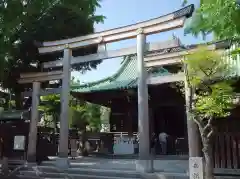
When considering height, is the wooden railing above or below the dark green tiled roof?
below

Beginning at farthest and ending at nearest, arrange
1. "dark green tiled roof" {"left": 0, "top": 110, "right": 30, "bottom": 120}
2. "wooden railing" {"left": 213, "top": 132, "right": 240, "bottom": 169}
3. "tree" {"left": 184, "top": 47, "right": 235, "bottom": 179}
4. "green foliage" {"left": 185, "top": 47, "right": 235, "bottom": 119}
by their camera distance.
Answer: "dark green tiled roof" {"left": 0, "top": 110, "right": 30, "bottom": 120} < "wooden railing" {"left": 213, "top": 132, "right": 240, "bottom": 169} < "green foliage" {"left": 185, "top": 47, "right": 235, "bottom": 119} < "tree" {"left": 184, "top": 47, "right": 235, "bottom": 179}

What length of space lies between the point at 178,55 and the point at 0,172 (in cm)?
854

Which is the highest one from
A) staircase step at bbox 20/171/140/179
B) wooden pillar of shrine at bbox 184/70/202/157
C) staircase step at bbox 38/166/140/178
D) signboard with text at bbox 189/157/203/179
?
wooden pillar of shrine at bbox 184/70/202/157

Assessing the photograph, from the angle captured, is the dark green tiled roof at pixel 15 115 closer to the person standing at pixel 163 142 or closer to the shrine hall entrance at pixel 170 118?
the shrine hall entrance at pixel 170 118

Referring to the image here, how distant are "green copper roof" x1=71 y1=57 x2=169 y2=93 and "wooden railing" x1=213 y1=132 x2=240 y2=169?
247 inches

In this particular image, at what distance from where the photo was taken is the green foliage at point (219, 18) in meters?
6.47

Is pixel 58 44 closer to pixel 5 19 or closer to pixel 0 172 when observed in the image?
pixel 5 19

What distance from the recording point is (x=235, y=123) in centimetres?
1033

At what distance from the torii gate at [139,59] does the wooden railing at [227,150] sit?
1083mm

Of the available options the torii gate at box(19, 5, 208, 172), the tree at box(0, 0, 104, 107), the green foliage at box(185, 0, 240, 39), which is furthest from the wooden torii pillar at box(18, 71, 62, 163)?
the green foliage at box(185, 0, 240, 39)

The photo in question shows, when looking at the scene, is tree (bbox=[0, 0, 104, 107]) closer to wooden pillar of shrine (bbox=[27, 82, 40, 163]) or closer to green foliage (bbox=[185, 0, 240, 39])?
wooden pillar of shrine (bbox=[27, 82, 40, 163])

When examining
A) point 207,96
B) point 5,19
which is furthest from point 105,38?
point 207,96

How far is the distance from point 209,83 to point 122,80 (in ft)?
32.4

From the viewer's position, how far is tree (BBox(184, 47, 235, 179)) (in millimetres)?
7746
